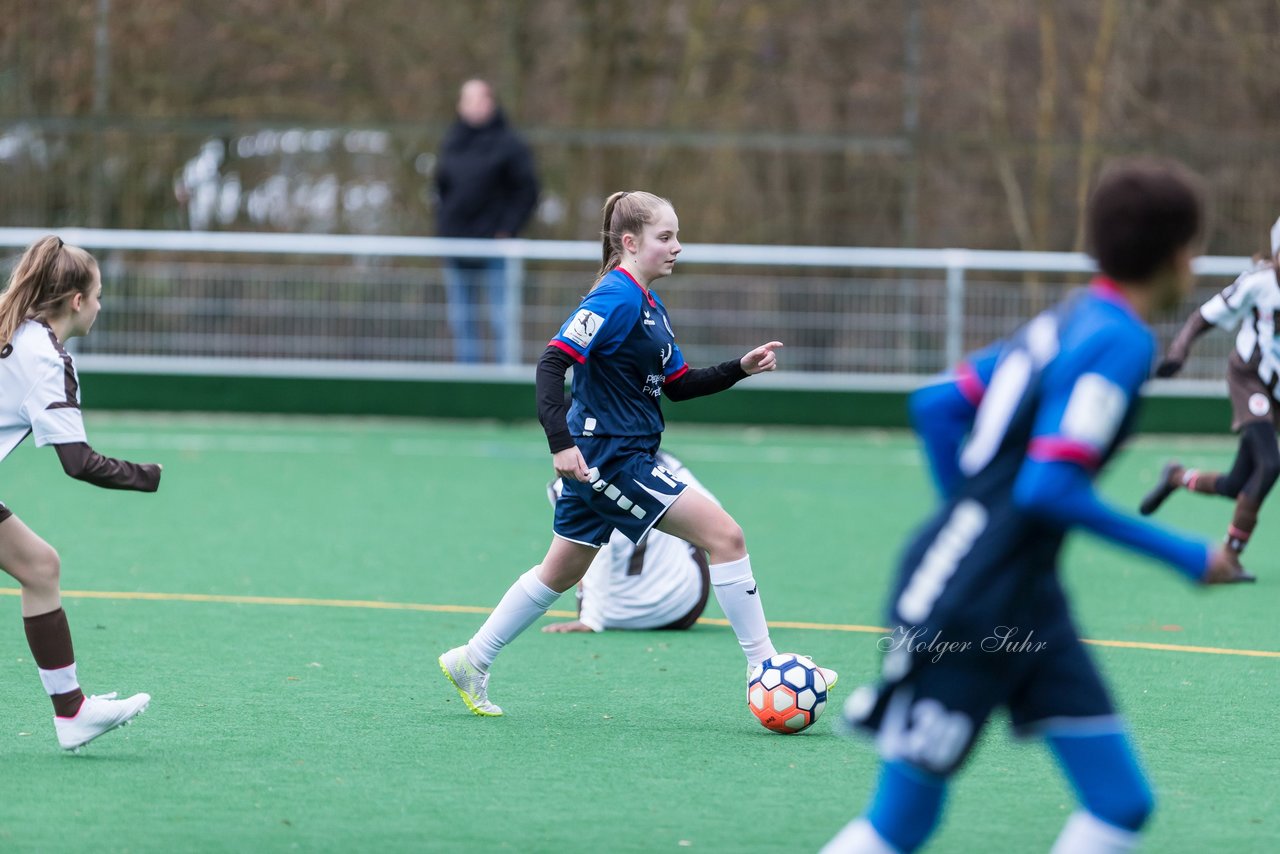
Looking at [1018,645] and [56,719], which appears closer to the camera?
[1018,645]

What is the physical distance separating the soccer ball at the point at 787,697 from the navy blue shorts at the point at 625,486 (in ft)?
1.91

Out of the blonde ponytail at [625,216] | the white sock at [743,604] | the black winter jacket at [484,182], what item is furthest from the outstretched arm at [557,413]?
the black winter jacket at [484,182]

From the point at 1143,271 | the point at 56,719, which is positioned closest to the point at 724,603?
the point at 56,719

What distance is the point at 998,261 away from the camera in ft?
47.7

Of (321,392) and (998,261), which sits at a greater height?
(998,261)

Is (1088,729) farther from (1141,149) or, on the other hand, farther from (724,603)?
(1141,149)

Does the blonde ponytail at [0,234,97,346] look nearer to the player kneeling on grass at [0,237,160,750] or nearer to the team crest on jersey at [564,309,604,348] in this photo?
the player kneeling on grass at [0,237,160,750]

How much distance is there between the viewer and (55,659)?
4.84 meters

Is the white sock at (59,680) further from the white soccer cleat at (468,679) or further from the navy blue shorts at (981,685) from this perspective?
the navy blue shorts at (981,685)

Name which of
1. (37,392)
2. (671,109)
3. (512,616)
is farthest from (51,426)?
(671,109)

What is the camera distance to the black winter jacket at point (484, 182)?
1463 centimetres

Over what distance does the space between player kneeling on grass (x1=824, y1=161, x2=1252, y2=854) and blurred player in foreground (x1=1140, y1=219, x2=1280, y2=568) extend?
16.3 feet

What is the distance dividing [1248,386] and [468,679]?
4.50 meters

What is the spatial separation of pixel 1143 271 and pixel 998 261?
11.5 m
